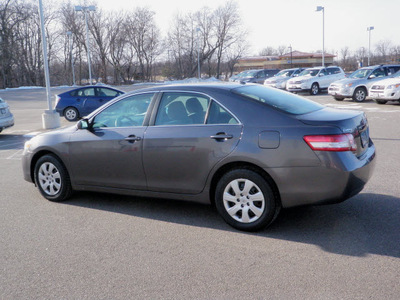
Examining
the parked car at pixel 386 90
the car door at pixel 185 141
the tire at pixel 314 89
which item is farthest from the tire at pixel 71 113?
the tire at pixel 314 89

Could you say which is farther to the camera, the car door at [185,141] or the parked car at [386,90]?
the parked car at [386,90]

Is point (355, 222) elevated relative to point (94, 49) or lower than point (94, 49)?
lower

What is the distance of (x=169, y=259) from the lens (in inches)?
156

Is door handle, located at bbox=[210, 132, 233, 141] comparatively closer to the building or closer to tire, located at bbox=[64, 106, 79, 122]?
tire, located at bbox=[64, 106, 79, 122]

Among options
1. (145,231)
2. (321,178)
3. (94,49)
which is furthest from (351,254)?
(94,49)

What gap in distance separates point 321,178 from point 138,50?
60483 millimetres

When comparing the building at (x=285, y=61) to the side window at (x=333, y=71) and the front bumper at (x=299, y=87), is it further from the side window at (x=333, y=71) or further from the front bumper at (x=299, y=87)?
the front bumper at (x=299, y=87)

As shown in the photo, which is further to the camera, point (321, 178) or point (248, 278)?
point (321, 178)

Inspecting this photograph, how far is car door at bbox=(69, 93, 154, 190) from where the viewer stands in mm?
5188

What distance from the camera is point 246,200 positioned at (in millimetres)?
4516

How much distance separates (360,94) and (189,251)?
755 inches

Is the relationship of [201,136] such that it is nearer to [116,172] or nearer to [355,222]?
[116,172]

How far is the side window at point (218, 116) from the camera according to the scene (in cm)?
466

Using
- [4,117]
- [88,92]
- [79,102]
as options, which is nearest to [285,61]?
[88,92]
